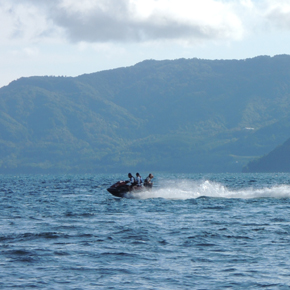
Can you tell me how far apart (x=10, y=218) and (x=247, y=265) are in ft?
61.5

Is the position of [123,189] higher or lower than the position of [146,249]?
higher

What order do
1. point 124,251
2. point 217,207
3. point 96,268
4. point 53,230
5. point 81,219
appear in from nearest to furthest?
point 96,268, point 124,251, point 53,230, point 81,219, point 217,207

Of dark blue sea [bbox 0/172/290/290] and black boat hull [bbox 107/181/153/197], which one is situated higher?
black boat hull [bbox 107/181/153/197]

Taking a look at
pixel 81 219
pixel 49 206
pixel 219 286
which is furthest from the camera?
pixel 49 206

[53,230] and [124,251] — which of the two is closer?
[124,251]

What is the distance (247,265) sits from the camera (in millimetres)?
20469

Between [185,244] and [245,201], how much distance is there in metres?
22.8

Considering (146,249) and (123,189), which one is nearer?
(146,249)

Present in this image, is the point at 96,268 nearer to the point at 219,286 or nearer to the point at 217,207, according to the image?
the point at 219,286

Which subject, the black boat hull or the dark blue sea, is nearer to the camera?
the dark blue sea

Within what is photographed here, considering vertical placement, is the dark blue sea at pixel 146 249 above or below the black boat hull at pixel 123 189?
below

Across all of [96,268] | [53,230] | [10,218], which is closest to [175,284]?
[96,268]

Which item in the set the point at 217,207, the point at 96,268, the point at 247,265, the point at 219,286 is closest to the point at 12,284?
the point at 96,268

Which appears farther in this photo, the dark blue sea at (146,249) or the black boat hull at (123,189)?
the black boat hull at (123,189)
